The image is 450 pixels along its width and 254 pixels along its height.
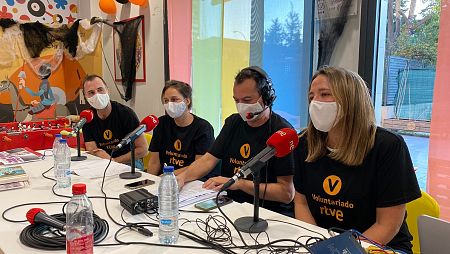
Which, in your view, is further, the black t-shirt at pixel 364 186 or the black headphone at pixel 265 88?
the black headphone at pixel 265 88

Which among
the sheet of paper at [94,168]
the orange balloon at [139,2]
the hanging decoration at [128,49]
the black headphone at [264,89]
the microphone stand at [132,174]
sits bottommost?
the sheet of paper at [94,168]

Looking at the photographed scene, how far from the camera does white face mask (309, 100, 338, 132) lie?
4.56 feet

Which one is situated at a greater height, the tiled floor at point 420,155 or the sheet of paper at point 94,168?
the tiled floor at point 420,155

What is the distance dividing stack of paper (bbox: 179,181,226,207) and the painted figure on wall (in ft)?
10.7

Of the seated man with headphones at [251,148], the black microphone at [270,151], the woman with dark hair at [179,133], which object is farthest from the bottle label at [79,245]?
the woman with dark hair at [179,133]

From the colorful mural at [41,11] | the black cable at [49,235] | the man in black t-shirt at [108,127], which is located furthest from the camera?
the colorful mural at [41,11]

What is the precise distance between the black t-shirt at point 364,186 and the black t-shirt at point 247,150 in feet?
0.76

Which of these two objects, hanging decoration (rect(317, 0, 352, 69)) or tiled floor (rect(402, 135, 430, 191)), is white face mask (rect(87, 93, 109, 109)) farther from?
tiled floor (rect(402, 135, 430, 191))

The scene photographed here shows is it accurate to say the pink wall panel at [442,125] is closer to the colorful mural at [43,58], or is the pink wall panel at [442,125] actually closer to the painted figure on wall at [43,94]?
the colorful mural at [43,58]

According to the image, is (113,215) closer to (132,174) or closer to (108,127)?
(132,174)

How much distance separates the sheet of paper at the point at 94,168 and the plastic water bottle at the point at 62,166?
0.39 feet

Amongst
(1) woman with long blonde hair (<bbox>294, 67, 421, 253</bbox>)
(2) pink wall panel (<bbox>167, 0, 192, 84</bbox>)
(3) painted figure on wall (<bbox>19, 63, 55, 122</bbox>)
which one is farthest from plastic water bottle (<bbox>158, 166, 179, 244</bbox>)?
(3) painted figure on wall (<bbox>19, 63, 55, 122</bbox>)

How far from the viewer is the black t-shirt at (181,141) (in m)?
2.25

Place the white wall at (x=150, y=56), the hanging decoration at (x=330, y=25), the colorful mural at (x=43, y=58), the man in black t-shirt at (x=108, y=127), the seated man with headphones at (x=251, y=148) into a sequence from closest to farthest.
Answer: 1. the seated man with headphones at (x=251, y=148)
2. the hanging decoration at (x=330, y=25)
3. the man in black t-shirt at (x=108, y=127)
4. the white wall at (x=150, y=56)
5. the colorful mural at (x=43, y=58)
